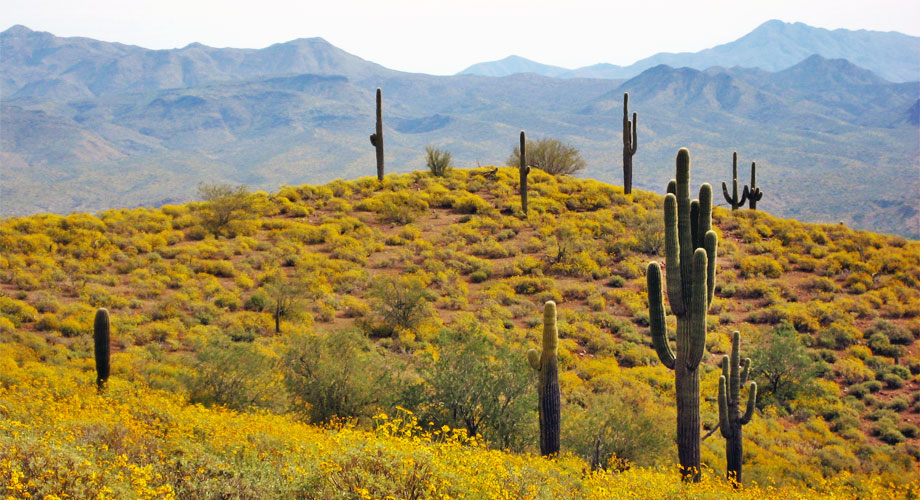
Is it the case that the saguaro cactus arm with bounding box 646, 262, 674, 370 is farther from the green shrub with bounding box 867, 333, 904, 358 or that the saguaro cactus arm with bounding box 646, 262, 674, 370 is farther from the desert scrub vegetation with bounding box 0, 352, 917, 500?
the green shrub with bounding box 867, 333, 904, 358

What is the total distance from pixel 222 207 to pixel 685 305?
22.1 meters

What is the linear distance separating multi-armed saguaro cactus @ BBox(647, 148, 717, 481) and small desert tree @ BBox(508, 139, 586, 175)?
2867 centimetres

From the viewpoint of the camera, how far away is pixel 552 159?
3984 centimetres

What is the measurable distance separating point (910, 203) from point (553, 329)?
15798cm

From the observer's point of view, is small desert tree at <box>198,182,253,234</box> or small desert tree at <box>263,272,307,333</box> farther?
small desert tree at <box>198,182,253,234</box>

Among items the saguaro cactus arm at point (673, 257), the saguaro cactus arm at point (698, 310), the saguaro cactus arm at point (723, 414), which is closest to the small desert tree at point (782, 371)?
the saguaro cactus arm at point (723, 414)

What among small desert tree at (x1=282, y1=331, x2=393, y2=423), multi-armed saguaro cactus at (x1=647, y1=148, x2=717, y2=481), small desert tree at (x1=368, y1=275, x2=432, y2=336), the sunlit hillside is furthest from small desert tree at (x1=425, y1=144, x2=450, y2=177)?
multi-armed saguaro cactus at (x1=647, y1=148, x2=717, y2=481)

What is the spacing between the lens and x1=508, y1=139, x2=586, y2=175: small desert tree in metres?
39.8

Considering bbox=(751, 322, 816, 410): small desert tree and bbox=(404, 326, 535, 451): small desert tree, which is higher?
bbox=(404, 326, 535, 451): small desert tree

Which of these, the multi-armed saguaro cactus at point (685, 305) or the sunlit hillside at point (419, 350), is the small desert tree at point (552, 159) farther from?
the multi-armed saguaro cactus at point (685, 305)

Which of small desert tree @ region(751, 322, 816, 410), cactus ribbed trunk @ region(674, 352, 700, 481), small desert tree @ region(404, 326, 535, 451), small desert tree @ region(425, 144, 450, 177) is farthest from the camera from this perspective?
small desert tree @ region(425, 144, 450, 177)

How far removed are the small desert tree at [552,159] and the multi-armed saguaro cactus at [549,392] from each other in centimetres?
2921

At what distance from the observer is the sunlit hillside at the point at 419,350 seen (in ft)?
25.4

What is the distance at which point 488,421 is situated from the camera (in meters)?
11.4
